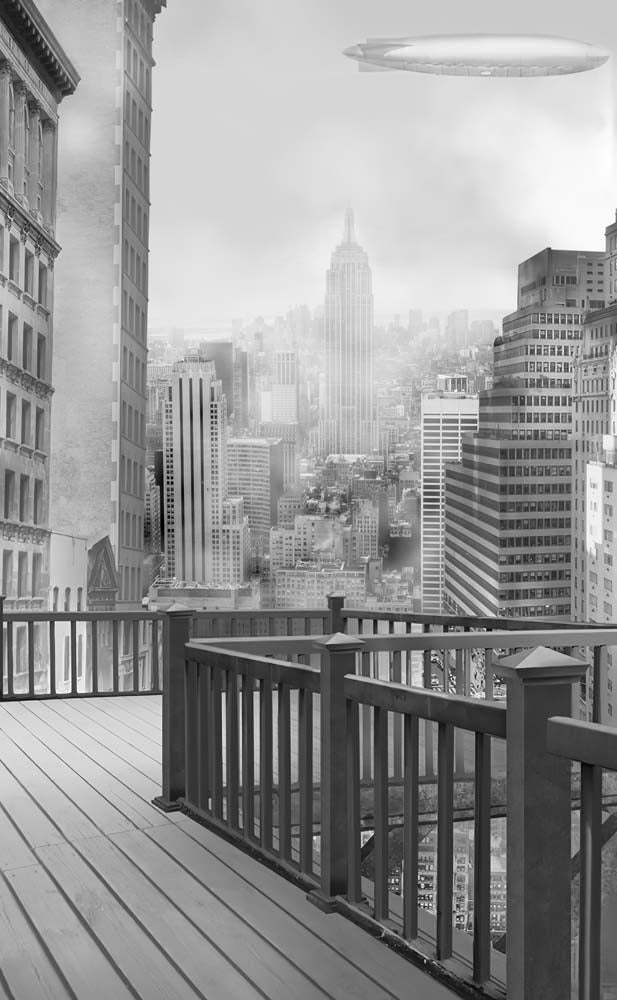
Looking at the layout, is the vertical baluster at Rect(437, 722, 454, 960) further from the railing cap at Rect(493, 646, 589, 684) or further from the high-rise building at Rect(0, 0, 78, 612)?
the high-rise building at Rect(0, 0, 78, 612)

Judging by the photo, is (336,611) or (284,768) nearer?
(284,768)

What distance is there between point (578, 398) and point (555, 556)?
1.68 meters

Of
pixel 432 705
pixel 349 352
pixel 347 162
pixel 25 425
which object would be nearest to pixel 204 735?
pixel 432 705

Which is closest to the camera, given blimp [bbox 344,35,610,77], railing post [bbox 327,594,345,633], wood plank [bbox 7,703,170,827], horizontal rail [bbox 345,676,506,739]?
horizontal rail [bbox 345,676,506,739]

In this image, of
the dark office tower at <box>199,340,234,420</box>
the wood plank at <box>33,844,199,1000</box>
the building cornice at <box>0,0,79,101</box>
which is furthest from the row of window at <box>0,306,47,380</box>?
the wood plank at <box>33,844,199,1000</box>

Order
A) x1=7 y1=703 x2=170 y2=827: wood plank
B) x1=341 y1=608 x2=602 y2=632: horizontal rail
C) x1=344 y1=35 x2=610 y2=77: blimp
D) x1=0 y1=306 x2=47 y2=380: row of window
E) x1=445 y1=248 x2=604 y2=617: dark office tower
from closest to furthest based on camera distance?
x1=7 y1=703 x2=170 y2=827: wood plank < x1=341 y1=608 x2=602 y2=632: horizontal rail < x1=0 y1=306 x2=47 y2=380: row of window < x1=344 y1=35 x2=610 y2=77: blimp < x1=445 y1=248 x2=604 y2=617: dark office tower

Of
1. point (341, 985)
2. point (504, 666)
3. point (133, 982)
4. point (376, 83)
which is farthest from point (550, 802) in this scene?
point (376, 83)

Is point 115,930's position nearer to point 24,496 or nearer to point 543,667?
point 543,667

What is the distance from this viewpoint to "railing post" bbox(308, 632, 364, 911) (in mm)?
2699

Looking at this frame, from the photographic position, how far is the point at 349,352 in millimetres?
10516

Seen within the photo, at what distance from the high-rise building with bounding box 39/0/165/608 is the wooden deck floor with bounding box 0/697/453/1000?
5.97 metres

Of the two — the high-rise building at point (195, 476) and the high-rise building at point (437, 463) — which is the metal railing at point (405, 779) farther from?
the high-rise building at point (437, 463)

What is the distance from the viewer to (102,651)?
1016 cm

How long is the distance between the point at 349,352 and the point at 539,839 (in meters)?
8.98
